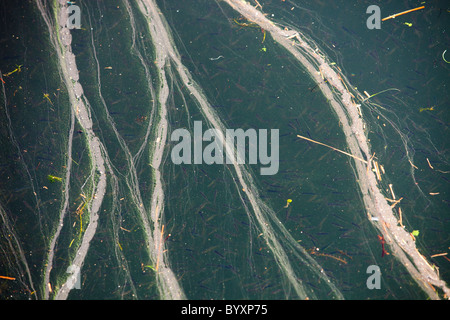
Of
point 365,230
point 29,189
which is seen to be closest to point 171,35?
point 29,189

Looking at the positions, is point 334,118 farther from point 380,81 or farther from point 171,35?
point 171,35

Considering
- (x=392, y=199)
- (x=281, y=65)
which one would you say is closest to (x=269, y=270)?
(x=392, y=199)

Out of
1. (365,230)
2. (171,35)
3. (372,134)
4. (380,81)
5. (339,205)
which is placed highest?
(171,35)

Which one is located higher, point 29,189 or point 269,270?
point 29,189
